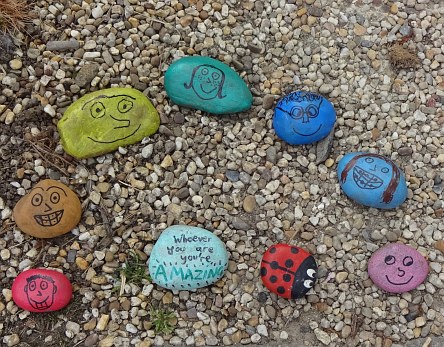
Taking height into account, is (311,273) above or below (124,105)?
below

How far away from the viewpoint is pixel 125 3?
10.3 ft

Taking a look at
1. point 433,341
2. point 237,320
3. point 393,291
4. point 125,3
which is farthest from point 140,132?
point 433,341

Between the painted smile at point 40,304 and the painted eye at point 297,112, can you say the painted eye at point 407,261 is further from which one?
the painted smile at point 40,304

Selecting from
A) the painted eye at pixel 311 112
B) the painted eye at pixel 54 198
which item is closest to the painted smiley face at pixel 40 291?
the painted eye at pixel 54 198

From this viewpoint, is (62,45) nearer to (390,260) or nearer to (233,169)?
(233,169)

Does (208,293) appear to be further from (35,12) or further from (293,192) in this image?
(35,12)

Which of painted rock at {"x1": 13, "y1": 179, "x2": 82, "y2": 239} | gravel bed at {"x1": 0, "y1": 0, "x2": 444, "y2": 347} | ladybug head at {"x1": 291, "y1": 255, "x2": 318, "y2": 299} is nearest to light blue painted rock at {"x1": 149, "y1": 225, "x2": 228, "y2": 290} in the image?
gravel bed at {"x1": 0, "y1": 0, "x2": 444, "y2": 347}

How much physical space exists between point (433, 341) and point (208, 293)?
3.53ft

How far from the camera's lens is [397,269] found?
2746 millimetres

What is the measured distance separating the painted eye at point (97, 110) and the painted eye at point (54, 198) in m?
0.41

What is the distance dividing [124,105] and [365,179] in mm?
1200

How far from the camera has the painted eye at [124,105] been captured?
283 centimetres

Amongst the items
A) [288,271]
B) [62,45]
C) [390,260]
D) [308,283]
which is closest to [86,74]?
[62,45]

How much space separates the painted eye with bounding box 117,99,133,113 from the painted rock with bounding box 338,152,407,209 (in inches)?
42.4
